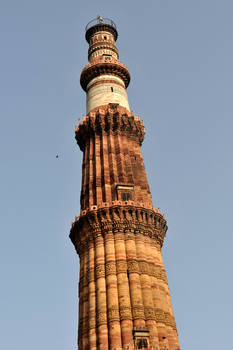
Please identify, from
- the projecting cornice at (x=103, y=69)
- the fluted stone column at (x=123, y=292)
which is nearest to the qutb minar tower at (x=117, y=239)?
the fluted stone column at (x=123, y=292)

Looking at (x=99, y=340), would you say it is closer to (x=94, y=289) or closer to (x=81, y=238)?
(x=94, y=289)

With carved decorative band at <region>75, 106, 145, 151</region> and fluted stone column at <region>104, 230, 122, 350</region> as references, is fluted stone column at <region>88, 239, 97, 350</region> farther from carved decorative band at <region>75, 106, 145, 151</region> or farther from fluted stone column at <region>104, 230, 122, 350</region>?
carved decorative band at <region>75, 106, 145, 151</region>

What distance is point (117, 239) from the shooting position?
30.3m

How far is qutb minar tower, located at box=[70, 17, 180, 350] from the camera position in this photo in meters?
26.5

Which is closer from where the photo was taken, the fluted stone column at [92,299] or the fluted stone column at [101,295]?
the fluted stone column at [101,295]

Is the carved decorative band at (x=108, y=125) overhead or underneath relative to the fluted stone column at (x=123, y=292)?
overhead

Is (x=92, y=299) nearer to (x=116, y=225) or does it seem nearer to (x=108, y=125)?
(x=116, y=225)

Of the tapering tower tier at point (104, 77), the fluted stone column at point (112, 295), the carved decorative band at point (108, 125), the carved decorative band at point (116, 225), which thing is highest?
the tapering tower tier at point (104, 77)

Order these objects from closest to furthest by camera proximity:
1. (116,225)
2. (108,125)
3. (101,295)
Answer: (101,295)
(116,225)
(108,125)

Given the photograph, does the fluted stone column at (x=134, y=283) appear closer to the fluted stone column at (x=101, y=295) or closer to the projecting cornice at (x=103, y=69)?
the fluted stone column at (x=101, y=295)

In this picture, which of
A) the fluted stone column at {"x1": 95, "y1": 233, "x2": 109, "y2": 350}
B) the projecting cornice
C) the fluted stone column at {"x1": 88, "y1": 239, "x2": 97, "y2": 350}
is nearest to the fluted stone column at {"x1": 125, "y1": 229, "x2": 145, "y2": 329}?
the fluted stone column at {"x1": 95, "y1": 233, "x2": 109, "y2": 350}

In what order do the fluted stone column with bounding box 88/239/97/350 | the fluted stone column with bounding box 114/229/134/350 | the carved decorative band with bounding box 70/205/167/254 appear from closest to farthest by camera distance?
1. the fluted stone column with bounding box 114/229/134/350
2. the fluted stone column with bounding box 88/239/97/350
3. the carved decorative band with bounding box 70/205/167/254

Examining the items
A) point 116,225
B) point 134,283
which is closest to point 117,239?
point 116,225

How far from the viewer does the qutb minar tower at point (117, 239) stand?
2653cm
